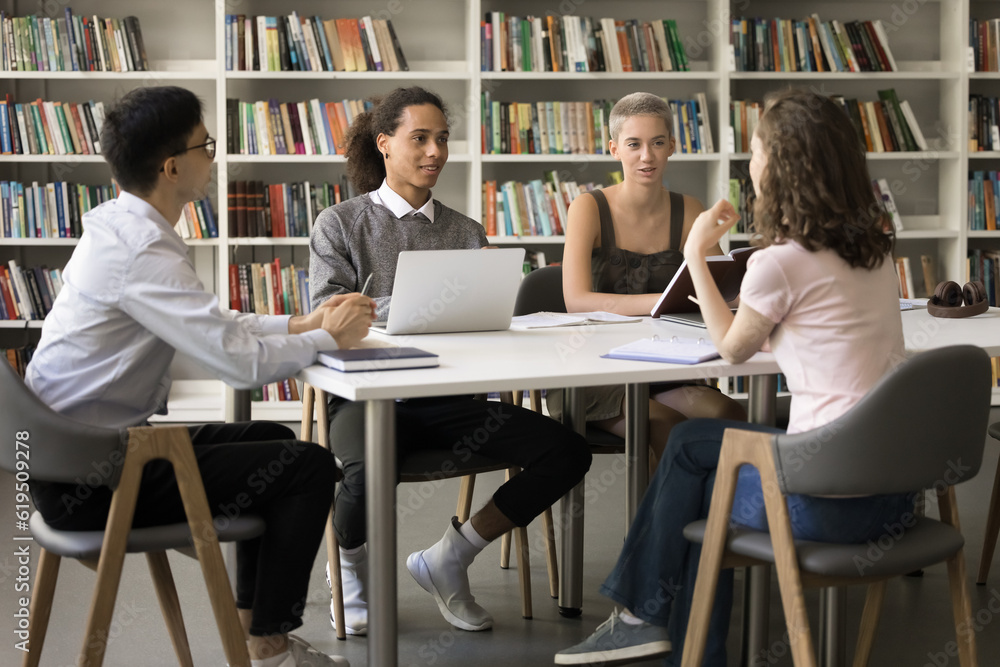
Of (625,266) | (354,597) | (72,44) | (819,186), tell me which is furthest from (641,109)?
(72,44)

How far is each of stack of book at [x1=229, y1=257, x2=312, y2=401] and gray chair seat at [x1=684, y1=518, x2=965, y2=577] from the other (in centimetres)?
310

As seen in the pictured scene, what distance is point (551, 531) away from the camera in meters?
2.51

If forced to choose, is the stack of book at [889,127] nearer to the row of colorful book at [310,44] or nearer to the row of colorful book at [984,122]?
the row of colorful book at [984,122]

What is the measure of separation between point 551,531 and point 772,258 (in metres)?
1.15

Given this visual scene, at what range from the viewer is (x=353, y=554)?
226 cm

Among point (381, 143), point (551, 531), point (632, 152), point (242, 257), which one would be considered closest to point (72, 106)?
point (242, 257)

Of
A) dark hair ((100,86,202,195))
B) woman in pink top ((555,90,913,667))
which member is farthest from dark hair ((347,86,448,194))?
woman in pink top ((555,90,913,667))

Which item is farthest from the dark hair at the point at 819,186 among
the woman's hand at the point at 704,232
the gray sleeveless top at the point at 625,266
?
the gray sleeveless top at the point at 625,266

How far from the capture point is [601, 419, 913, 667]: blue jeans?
1.69 metres

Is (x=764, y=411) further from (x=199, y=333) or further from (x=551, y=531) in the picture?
(x=199, y=333)

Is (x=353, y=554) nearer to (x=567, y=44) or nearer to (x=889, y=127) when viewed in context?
(x=567, y=44)

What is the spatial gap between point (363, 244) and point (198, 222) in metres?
2.09

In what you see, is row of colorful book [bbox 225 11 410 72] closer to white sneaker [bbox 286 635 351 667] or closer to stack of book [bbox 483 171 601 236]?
stack of book [bbox 483 171 601 236]

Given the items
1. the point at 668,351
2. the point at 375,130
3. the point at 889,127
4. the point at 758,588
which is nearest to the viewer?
the point at 668,351
